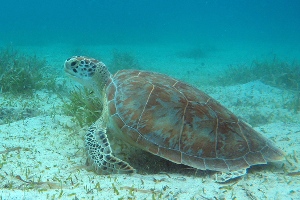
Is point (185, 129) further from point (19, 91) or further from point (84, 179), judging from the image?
point (19, 91)

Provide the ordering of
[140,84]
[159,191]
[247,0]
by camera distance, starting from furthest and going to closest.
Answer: [247,0] < [140,84] < [159,191]

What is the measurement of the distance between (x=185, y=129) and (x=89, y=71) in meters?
2.24

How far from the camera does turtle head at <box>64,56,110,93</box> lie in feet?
14.8

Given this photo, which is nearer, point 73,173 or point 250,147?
point 73,173

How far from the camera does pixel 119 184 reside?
8.70 feet

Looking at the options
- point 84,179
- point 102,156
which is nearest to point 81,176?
point 84,179

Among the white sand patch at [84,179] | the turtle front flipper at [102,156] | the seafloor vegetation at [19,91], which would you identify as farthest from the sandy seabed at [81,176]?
the seafloor vegetation at [19,91]

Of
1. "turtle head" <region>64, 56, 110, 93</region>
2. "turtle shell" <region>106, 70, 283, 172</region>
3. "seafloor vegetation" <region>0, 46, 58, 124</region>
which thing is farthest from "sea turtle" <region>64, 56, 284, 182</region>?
"seafloor vegetation" <region>0, 46, 58, 124</region>

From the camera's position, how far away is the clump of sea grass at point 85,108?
4.70 metres

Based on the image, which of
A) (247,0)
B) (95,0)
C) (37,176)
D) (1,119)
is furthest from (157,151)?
(247,0)

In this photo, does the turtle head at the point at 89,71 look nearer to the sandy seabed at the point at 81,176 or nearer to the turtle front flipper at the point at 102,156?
the sandy seabed at the point at 81,176

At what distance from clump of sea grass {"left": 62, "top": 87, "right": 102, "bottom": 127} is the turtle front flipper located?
998mm

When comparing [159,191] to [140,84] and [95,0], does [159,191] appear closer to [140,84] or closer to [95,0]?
[140,84]

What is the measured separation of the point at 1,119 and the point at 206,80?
8.94m
